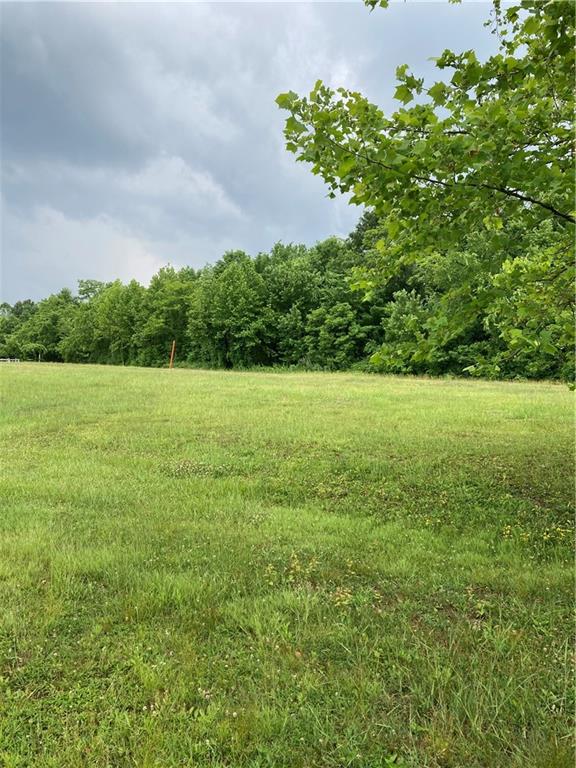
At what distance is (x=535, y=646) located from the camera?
280 cm

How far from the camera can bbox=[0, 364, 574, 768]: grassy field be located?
222 centimetres

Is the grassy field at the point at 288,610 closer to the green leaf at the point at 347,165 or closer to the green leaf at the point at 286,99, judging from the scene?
the green leaf at the point at 347,165

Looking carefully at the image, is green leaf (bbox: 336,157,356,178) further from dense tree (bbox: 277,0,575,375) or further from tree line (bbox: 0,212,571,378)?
tree line (bbox: 0,212,571,378)

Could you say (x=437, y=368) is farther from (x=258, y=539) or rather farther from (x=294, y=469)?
(x=258, y=539)

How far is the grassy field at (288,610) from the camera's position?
7.28 ft

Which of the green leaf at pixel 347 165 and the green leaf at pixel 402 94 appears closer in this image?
the green leaf at pixel 347 165

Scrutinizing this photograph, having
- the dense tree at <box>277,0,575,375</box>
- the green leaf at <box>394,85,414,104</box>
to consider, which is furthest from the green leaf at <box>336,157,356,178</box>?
the green leaf at <box>394,85,414,104</box>

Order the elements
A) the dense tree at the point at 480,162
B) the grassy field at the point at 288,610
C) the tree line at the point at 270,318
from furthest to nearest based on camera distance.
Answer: the tree line at the point at 270,318, the dense tree at the point at 480,162, the grassy field at the point at 288,610

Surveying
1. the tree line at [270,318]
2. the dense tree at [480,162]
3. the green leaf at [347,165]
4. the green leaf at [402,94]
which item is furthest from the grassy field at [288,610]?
the tree line at [270,318]

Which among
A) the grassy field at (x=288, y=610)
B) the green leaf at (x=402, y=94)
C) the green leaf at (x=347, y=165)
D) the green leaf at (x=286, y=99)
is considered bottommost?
the grassy field at (x=288, y=610)

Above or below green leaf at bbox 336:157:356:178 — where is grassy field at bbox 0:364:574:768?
below

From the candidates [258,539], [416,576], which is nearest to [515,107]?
[416,576]

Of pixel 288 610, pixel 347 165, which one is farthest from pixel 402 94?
pixel 288 610

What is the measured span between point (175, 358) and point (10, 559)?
161 feet
